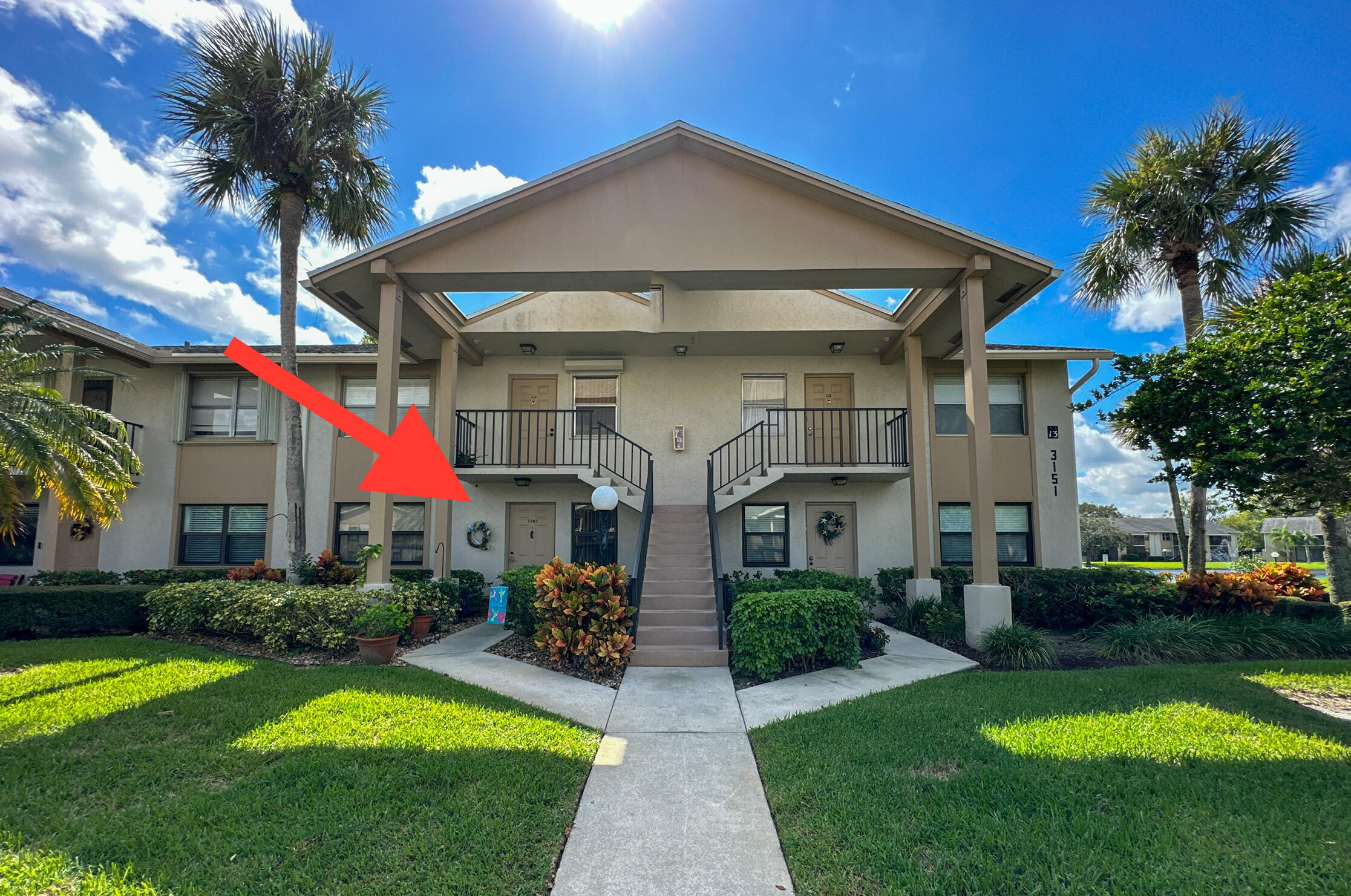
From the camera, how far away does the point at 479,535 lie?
12141 millimetres

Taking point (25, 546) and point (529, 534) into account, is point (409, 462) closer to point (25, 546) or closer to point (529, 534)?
point (529, 534)

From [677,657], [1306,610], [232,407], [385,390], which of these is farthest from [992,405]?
[232,407]

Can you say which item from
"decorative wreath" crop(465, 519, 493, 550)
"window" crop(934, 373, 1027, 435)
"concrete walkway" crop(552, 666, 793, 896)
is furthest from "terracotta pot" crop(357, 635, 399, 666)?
"window" crop(934, 373, 1027, 435)

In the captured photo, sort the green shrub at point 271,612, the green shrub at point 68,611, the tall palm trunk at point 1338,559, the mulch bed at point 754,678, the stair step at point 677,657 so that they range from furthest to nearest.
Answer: the tall palm trunk at point 1338,559, the green shrub at point 68,611, the green shrub at point 271,612, the stair step at point 677,657, the mulch bed at point 754,678

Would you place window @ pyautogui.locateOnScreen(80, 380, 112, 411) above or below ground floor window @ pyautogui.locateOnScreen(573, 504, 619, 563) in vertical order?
above

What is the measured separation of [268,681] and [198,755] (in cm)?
202

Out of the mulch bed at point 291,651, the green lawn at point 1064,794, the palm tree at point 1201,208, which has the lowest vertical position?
Result: the mulch bed at point 291,651

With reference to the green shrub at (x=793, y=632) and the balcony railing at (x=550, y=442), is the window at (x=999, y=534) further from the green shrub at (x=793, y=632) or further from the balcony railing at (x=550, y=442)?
the balcony railing at (x=550, y=442)

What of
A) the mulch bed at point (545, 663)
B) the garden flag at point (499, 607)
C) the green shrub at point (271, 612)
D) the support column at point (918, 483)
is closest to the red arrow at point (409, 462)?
the garden flag at point (499, 607)

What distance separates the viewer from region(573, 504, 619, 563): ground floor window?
12125mm

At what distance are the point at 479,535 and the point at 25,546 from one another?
9029 millimetres

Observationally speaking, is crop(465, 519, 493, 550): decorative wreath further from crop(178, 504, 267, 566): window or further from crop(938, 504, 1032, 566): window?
crop(938, 504, 1032, 566): window

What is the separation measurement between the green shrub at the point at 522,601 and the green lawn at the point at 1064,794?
422 cm

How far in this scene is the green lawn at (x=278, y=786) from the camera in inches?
115
